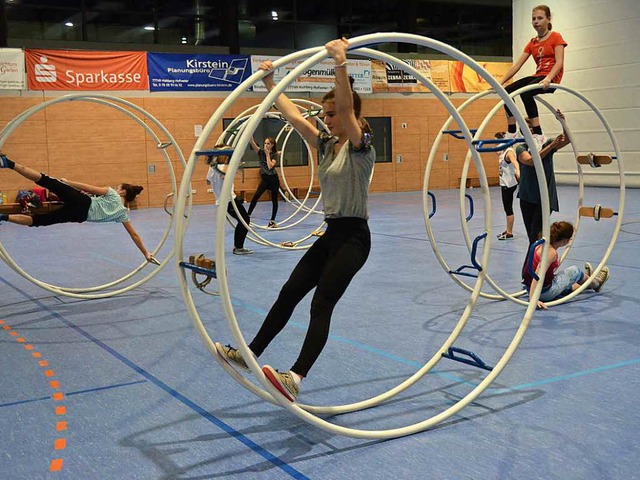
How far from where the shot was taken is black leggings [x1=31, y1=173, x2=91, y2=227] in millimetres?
7566

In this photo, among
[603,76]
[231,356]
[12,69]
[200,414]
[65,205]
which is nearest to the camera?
[231,356]

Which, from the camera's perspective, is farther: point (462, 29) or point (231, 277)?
point (462, 29)

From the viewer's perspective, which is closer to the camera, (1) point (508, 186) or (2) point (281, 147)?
(1) point (508, 186)

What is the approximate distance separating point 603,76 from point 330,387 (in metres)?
17.9

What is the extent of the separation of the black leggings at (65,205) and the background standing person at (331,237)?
4397 millimetres

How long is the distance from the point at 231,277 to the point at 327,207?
481cm

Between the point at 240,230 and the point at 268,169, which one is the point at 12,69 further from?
the point at 240,230

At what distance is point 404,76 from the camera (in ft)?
71.1

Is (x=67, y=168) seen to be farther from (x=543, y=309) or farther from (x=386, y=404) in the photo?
(x=386, y=404)

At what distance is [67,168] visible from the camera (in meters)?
17.7

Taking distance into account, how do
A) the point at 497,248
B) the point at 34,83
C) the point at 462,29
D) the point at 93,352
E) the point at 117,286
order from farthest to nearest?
the point at 462,29 < the point at 34,83 < the point at 497,248 < the point at 117,286 < the point at 93,352

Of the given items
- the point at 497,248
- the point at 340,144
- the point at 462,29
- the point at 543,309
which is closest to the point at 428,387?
the point at 340,144

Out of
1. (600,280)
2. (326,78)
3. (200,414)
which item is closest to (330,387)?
(200,414)

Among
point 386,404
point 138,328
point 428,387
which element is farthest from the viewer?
point 138,328
